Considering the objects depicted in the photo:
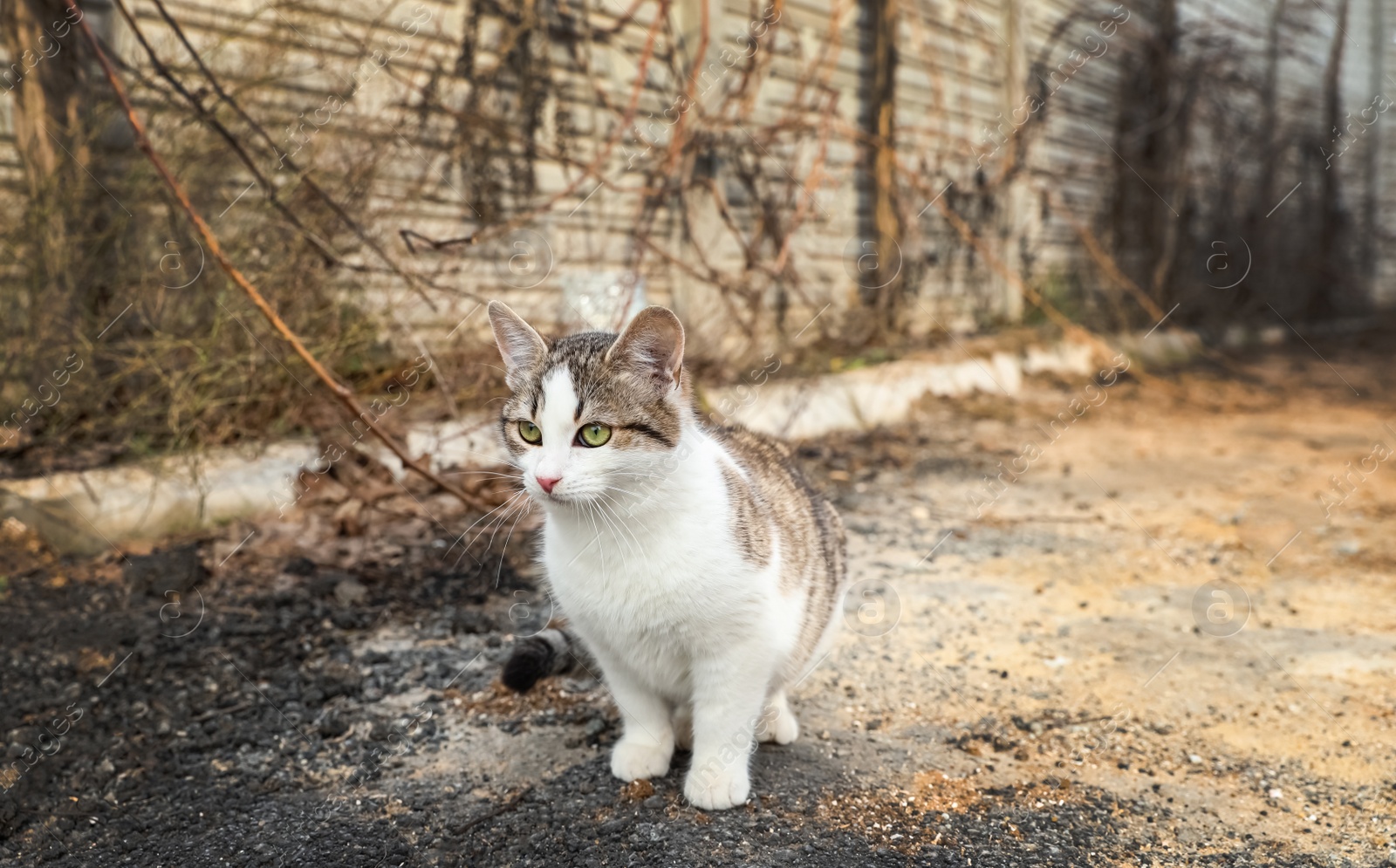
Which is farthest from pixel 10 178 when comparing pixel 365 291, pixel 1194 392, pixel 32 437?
pixel 1194 392

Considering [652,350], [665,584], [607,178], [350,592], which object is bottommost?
[350,592]

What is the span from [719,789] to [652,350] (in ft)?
3.30

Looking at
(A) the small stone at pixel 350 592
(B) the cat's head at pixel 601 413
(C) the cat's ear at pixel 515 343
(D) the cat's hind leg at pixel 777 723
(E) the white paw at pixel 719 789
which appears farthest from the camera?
(A) the small stone at pixel 350 592

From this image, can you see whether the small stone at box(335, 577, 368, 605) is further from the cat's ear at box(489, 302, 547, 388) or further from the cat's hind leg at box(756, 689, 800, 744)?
the cat's hind leg at box(756, 689, 800, 744)

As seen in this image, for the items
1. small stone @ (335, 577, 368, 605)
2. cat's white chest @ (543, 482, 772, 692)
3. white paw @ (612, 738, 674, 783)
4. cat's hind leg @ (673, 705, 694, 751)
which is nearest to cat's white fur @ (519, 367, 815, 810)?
cat's white chest @ (543, 482, 772, 692)

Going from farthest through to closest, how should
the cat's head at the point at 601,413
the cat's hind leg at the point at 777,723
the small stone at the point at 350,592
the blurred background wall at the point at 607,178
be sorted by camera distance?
1. the blurred background wall at the point at 607,178
2. the small stone at the point at 350,592
3. the cat's hind leg at the point at 777,723
4. the cat's head at the point at 601,413

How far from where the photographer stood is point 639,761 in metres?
2.43

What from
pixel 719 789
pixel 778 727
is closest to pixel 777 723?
pixel 778 727

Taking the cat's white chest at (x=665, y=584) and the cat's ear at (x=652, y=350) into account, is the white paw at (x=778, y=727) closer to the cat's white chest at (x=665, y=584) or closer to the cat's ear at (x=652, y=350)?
the cat's white chest at (x=665, y=584)

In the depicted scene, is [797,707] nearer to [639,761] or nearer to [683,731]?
[683,731]

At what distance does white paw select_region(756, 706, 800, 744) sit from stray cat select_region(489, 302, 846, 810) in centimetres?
11

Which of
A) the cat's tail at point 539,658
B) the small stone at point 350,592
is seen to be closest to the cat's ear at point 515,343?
the cat's tail at point 539,658

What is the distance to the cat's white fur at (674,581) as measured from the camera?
7.23ft

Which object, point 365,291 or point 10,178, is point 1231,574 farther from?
point 10,178
